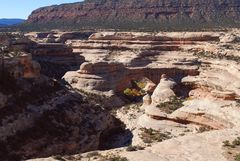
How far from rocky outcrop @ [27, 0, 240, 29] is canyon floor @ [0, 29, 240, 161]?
6478cm

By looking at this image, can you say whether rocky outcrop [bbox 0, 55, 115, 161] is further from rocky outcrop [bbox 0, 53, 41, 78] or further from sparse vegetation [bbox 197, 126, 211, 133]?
sparse vegetation [bbox 197, 126, 211, 133]

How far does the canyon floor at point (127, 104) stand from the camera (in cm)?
2886

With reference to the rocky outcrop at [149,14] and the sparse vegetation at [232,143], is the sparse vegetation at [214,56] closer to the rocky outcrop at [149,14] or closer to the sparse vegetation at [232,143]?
the sparse vegetation at [232,143]

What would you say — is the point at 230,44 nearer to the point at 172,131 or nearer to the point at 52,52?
the point at 52,52

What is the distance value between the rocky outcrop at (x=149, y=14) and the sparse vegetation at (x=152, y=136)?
341 feet

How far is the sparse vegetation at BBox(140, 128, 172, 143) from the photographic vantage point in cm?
3895

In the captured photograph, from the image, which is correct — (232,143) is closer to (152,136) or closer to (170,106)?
(152,136)

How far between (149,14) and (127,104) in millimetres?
111066

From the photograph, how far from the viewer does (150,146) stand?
27625mm

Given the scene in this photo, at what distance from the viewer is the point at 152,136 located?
1576 inches

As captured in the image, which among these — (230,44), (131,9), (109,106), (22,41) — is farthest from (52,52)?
(131,9)

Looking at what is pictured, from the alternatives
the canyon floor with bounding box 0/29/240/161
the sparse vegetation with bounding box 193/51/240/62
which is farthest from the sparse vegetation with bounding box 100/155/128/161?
the sparse vegetation with bounding box 193/51/240/62

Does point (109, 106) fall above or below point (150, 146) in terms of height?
below

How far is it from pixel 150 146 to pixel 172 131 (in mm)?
13035
